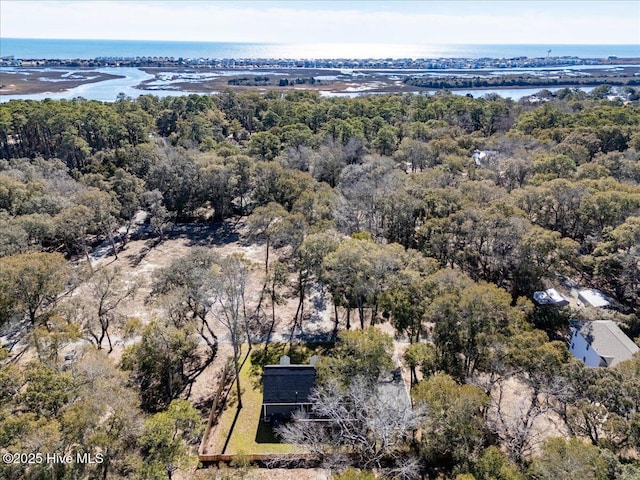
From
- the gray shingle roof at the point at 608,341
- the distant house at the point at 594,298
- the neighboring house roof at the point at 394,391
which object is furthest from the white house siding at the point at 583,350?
the neighboring house roof at the point at 394,391

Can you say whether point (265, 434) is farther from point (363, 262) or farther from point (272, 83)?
point (272, 83)

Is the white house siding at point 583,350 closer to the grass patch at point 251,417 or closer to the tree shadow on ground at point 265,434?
the grass patch at point 251,417

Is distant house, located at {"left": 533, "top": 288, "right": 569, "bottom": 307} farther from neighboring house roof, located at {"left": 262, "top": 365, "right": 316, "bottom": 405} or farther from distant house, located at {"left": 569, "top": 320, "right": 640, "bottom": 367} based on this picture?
neighboring house roof, located at {"left": 262, "top": 365, "right": 316, "bottom": 405}

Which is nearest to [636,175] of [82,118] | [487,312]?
[487,312]

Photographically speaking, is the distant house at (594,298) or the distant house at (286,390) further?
the distant house at (594,298)

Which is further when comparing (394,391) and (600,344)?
(600,344)

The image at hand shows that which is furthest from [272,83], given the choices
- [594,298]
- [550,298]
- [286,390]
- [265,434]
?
[265,434]
